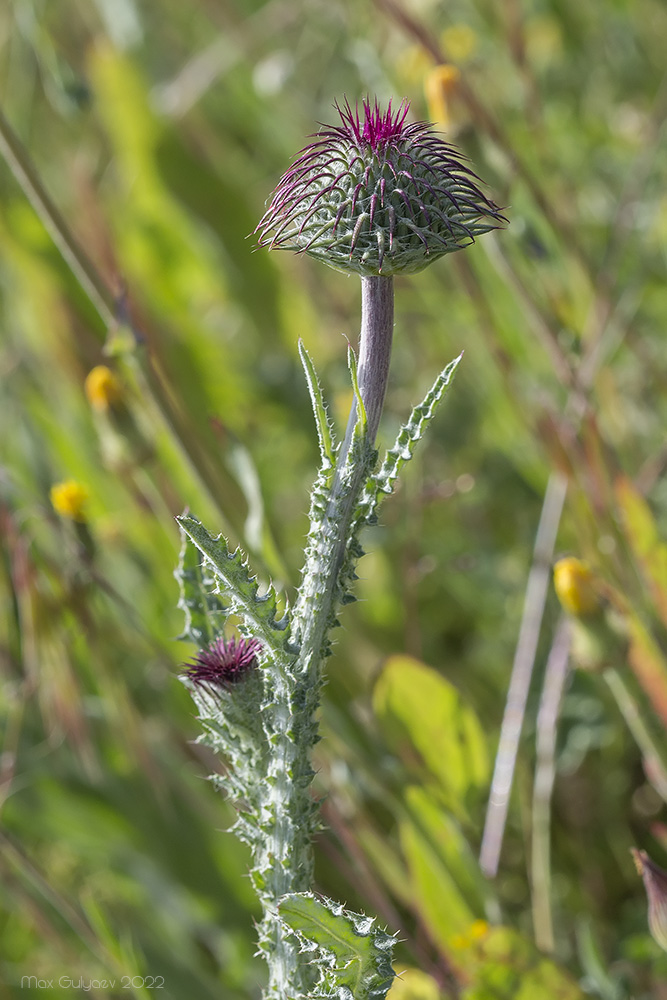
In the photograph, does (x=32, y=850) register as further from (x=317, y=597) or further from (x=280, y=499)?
(x=317, y=597)

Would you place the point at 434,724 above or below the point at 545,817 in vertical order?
above

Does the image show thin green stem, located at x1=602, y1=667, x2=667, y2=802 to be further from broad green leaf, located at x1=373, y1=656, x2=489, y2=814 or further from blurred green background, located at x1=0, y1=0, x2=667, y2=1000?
broad green leaf, located at x1=373, y1=656, x2=489, y2=814

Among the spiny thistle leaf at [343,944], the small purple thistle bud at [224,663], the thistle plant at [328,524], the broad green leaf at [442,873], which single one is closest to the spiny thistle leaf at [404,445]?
the thistle plant at [328,524]

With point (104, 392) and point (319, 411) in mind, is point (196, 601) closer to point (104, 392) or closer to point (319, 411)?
point (319, 411)

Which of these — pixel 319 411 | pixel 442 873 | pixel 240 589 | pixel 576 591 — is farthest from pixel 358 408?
pixel 442 873

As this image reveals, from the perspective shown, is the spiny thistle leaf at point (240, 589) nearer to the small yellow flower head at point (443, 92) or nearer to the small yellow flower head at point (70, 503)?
the small yellow flower head at point (70, 503)

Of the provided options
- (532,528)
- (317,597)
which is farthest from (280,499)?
(317,597)

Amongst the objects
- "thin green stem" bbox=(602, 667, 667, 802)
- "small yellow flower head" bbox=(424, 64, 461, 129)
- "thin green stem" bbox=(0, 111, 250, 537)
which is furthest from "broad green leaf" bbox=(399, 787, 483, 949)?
"small yellow flower head" bbox=(424, 64, 461, 129)
